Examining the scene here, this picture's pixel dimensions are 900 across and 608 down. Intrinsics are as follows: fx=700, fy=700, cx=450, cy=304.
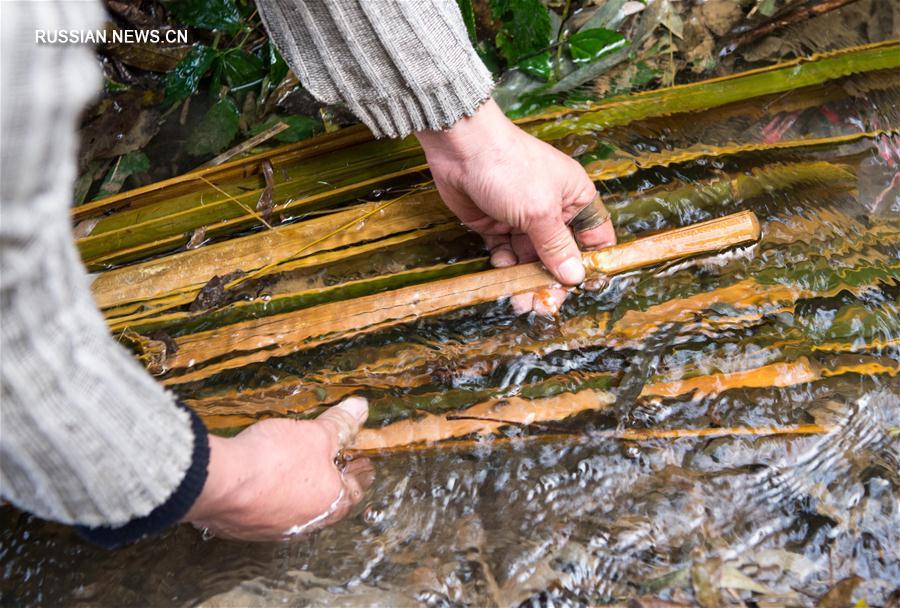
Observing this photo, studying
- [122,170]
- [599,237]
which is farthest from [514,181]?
[122,170]

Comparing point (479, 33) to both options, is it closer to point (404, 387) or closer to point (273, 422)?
point (404, 387)

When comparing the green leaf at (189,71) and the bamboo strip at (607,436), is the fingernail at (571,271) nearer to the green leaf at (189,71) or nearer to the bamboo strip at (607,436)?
the bamboo strip at (607,436)

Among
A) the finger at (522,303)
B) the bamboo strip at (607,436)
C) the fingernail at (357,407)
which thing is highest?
the finger at (522,303)

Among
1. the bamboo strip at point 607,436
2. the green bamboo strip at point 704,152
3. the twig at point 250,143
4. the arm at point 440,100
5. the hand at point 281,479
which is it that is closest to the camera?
the hand at point 281,479

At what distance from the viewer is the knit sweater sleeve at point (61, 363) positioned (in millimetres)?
683

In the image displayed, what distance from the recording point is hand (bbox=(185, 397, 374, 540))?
3.97 feet

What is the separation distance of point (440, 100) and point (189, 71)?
127 centimetres

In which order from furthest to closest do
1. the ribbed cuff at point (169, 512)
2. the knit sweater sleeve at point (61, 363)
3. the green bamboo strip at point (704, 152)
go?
the green bamboo strip at point (704, 152) → the ribbed cuff at point (169, 512) → the knit sweater sleeve at point (61, 363)

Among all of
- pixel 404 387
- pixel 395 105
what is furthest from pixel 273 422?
pixel 395 105

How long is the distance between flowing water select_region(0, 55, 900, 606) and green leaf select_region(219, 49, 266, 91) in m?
1.14

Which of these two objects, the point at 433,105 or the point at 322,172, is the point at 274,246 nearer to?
the point at 322,172

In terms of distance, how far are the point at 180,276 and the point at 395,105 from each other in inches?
35.6

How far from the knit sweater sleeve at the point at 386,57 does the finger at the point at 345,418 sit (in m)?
0.67

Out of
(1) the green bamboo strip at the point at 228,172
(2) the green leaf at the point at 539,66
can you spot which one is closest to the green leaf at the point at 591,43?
(2) the green leaf at the point at 539,66
